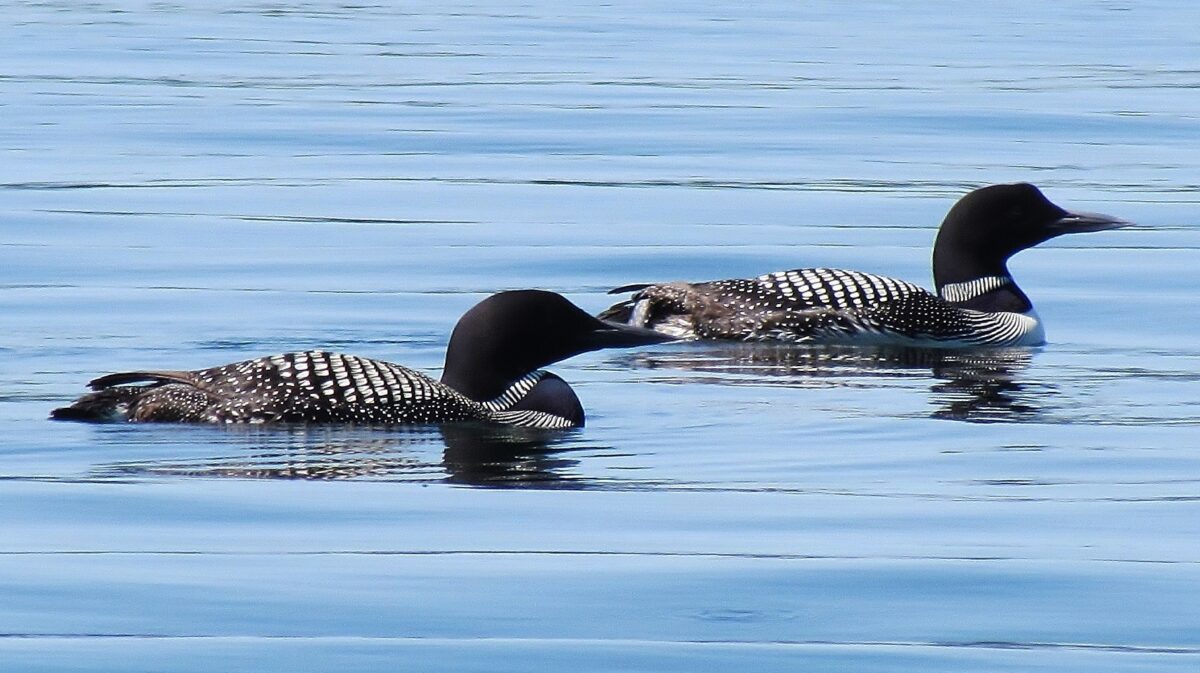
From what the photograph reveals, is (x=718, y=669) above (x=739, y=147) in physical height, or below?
below

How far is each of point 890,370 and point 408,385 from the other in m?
2.47

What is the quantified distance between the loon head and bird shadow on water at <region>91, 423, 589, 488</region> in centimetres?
337

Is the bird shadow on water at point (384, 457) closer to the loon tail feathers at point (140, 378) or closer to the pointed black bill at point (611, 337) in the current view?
the loon tail feathers at point (140, 378)

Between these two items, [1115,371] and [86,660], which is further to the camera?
[1115,371]

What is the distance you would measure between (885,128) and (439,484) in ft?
41.1

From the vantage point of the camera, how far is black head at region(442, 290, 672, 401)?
796 cm

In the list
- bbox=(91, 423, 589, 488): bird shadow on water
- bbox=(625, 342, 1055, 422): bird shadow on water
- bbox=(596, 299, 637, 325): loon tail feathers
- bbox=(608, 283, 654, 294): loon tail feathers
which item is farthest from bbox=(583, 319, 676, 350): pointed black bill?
bbox=(596, 299, 637, 325): loon tail feathers

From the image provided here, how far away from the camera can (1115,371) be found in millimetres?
9422

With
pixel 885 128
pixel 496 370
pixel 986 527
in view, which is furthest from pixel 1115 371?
pixel 885 128

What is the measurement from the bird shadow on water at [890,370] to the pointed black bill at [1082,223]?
2.36 ft

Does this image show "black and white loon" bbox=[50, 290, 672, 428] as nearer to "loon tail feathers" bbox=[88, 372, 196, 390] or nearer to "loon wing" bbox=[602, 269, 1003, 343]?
"loon tail feathers" bbox=[88, 372, 196, 390]

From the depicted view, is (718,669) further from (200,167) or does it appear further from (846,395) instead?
(200,167)

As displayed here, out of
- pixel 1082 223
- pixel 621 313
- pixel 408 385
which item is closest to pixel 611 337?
pixel 408 385

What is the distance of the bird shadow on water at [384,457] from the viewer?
6965 mm
